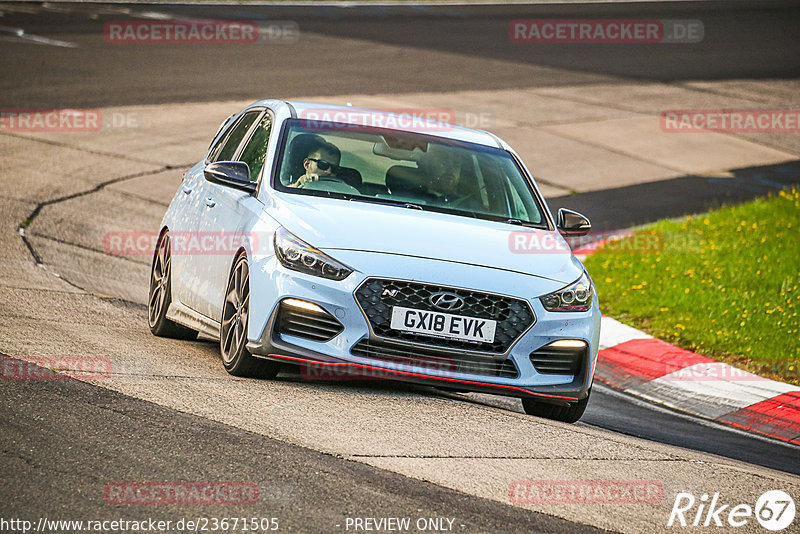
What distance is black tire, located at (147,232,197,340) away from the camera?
29.1ft

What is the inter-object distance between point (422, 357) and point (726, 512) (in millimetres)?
1965

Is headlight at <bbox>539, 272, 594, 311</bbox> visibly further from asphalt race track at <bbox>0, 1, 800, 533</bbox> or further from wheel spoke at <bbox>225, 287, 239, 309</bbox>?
wheel spoke at <bbox>225, 287, 239, 309</bbox>

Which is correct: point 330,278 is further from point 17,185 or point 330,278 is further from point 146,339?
point 17,185

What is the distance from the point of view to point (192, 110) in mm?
20781

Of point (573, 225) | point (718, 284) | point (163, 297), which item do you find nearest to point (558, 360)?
point (573, 225)

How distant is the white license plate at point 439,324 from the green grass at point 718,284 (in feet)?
12.8

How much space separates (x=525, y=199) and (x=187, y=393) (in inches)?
114

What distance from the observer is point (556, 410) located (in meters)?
7.60

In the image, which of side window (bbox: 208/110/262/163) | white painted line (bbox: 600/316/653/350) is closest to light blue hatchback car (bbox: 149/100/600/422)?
side window (bbox: 208/110/262/163)

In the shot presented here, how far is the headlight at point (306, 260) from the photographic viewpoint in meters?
6.79

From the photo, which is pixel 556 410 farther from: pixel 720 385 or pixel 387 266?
pixel 720 385

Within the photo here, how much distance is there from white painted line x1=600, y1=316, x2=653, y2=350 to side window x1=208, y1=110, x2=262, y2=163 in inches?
142

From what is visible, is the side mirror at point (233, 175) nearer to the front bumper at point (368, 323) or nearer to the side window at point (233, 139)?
the front bumper at point (368, 323)

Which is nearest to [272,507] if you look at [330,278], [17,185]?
[330,278]
